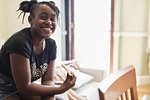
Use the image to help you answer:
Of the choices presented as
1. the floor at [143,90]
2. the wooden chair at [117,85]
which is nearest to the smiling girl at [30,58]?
the wooden chair at [117,85]

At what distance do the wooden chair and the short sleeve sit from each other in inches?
18.0

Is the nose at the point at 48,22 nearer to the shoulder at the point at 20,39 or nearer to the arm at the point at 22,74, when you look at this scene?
the shoulder at the point at 20,39

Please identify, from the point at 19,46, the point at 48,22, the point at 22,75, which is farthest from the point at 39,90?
the point at 48,22

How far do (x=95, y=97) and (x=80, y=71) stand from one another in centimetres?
46

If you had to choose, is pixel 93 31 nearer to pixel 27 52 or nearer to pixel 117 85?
pixel 27 52

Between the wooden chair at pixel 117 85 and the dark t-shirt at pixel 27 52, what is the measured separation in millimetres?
468

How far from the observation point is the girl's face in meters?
0.95

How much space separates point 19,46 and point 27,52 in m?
0.05

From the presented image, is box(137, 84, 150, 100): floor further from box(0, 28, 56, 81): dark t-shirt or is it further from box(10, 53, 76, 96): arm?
box(10, 53, 76, 96): arm

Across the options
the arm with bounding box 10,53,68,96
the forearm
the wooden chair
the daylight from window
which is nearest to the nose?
the arm with bounding box 10,53,68,96

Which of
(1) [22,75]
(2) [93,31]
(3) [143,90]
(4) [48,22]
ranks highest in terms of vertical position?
(4) [48,22]

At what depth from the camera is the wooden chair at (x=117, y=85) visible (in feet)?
1.96

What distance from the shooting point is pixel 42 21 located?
942 millimetres

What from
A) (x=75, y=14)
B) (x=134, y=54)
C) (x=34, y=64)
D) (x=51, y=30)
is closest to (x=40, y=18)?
(x=51, y=30)
